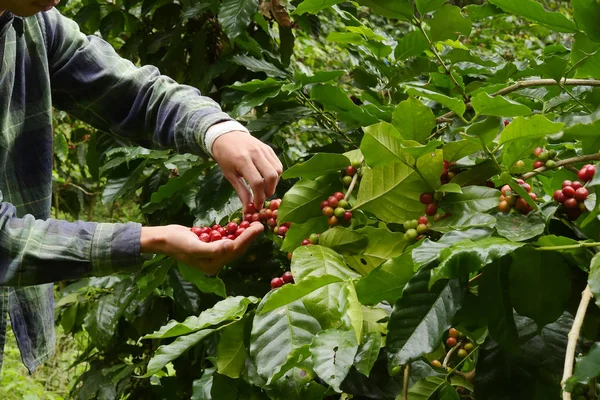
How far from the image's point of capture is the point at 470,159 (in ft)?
2.89

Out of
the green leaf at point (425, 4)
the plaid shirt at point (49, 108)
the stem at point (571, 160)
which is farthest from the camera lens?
the plaid shirt at point (49, 108)

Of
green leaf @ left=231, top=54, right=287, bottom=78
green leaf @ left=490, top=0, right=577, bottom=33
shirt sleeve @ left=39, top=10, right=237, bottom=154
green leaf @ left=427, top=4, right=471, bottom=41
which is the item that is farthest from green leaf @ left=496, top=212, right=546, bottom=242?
green leaf @ left=231, top=54, right=287, bottom=78

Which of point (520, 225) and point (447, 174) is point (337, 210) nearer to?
point (447, 174)

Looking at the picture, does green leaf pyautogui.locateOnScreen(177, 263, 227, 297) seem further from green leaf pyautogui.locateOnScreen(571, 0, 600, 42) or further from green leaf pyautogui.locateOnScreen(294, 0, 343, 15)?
green leaf pyautogui.locateOnScreen(571, 0, 600, 42)

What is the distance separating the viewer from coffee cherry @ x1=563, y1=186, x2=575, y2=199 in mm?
733

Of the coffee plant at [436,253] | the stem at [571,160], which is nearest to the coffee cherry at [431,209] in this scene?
the coffee plant at [436,253]

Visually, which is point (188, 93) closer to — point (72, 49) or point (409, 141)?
point (72, 49)

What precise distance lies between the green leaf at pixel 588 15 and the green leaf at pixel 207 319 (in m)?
0.52

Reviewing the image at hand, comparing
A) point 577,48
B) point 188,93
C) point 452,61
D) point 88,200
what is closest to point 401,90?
point 452,61

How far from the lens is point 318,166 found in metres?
0.94

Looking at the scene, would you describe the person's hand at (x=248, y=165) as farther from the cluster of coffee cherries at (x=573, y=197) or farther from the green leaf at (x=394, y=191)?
the cluster of coffee cherries at (x=573, y=197)

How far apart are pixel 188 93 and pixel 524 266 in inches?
32.6

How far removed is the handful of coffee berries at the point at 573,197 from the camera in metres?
0.73

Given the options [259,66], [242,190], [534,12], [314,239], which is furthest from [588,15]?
[259,66]
